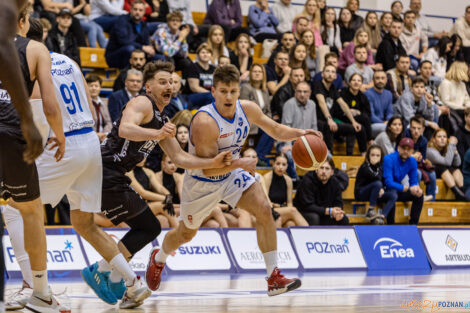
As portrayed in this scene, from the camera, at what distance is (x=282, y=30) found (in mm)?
16078

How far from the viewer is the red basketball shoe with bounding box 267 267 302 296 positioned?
5855 mm

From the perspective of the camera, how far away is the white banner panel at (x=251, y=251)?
996 cm

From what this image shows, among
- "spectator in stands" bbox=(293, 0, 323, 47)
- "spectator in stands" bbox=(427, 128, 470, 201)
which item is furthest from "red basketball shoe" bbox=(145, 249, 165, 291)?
"spectator in stands" bbox=(293, 0, 323, 47)

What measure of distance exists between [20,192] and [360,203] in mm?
8639

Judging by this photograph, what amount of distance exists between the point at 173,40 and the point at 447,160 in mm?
5717

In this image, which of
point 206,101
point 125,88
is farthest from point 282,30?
point 125,88

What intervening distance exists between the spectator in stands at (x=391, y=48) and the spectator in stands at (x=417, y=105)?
4.59ft

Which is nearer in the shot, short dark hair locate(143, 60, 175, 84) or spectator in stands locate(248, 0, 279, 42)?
short dark hair locate(143, 60, 175, 84)

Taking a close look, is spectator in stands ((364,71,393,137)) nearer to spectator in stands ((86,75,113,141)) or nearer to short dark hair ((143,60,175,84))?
spectator in stands ((86,75,113,141))

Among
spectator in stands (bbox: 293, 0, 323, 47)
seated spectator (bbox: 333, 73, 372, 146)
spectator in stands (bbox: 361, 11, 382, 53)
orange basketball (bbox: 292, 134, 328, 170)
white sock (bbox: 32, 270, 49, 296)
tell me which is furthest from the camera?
spectator in stands (bbox: 361, 11, 382, 53)

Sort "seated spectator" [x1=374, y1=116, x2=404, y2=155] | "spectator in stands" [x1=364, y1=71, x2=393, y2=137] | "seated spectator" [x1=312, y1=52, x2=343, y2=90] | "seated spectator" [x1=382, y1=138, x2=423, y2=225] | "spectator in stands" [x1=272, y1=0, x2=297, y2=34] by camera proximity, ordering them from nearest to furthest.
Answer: "seated spectator" [x1=382, y1=138, x2=423, y2=225] → "seated spectator" [x1=374, y1=116, x2=404, y2=155] → "seated spectator" [x1=312, y1=52, x2=343, y2=90] → "spectator in stands" [x1=364, y1=71, x2=393, y2=137] → "spectator in stands" [x1=272, y1=0, x2=297, y2=34]

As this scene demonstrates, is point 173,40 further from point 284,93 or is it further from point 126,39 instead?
point 284,93

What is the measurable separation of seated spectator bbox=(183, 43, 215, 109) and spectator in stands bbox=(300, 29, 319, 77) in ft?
7.48

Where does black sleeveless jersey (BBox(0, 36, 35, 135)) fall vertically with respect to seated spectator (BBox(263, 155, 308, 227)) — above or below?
above
